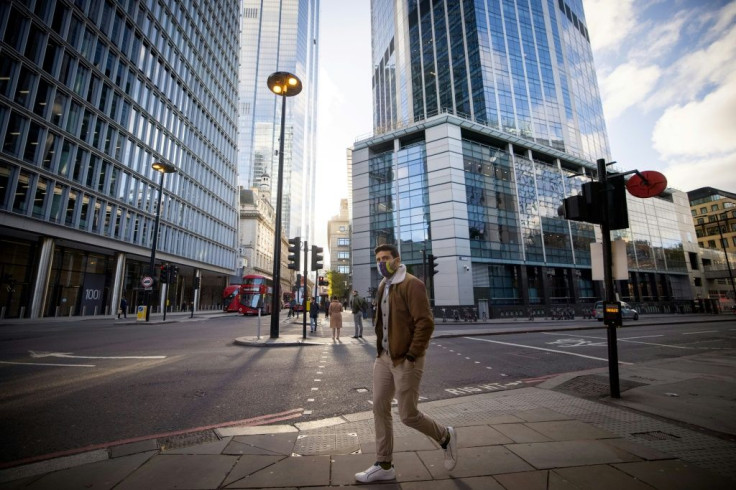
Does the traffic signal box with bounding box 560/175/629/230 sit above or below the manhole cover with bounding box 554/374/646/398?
above

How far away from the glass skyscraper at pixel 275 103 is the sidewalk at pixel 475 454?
3719 inches

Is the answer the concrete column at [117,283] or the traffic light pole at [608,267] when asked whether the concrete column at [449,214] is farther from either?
the concrete column at [117,283]

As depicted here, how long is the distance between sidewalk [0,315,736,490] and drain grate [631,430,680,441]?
11 millimetres

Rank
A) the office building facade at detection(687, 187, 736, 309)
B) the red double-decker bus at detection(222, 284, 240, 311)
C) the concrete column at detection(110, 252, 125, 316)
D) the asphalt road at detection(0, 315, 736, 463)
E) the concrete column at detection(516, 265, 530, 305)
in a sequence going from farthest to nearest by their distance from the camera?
the office building facade at detection(687, 187, 736, 309), the red double-decker bus at detection(222, 284, 240, 311), the concrete column at detection(516, 265, 530, 305), the concrete column at detection(110, 252, 125, 316), the asphalt road at detection(0, 315, 736, 463)

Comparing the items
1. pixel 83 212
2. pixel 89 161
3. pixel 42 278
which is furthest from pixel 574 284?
pixel 89 161

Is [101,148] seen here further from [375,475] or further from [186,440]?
[375,475]

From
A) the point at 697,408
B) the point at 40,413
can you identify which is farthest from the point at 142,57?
the point at 697,408

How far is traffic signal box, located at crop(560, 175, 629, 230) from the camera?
519cm

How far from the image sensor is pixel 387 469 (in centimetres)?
253

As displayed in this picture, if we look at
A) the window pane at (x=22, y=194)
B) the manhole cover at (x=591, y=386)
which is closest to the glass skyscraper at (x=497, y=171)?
the manhole cover at (x=591, y=386)

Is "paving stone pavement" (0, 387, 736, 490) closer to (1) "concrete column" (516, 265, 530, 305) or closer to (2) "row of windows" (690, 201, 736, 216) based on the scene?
(1) "concrete column" (516, 265, 530, 305)

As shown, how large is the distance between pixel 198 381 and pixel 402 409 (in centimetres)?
488

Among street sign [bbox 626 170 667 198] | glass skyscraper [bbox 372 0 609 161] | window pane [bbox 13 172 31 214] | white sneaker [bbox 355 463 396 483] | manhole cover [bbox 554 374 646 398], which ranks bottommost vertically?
manhole cover [bbox 554 374 646 398]

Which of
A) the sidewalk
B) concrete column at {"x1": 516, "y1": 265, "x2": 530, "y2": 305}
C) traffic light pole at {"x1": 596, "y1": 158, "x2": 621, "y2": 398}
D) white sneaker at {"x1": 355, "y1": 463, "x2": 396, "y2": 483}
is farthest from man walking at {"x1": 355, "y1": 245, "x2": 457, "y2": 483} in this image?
concrete column at {"x1": 516, "y1": 265, "x2": 530, "y2": 305}
